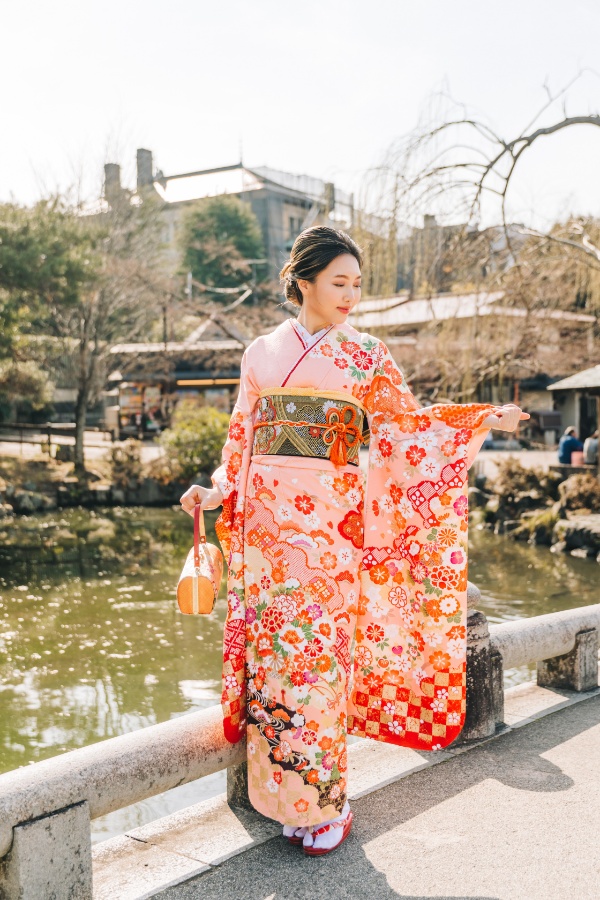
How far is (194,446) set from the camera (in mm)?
17516

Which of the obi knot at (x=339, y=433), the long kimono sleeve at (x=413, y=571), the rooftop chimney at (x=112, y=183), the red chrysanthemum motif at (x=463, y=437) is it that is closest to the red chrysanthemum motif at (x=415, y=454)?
the long kimono sleeve at (x=413, y=571)

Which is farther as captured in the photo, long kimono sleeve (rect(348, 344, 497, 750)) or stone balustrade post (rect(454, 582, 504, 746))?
stone balustrade post (rect(454, 582, 504, 746))

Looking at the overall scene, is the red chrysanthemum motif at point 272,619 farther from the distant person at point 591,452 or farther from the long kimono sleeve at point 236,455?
the distant person at point 591,452

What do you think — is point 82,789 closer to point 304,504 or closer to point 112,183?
point 304,504

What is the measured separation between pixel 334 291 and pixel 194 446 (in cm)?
1503

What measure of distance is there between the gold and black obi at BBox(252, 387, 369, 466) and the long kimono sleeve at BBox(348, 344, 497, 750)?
0.51 ft

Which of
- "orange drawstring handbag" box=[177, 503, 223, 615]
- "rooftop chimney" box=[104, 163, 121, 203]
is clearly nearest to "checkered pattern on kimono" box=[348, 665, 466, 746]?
"orange drawstring handbag" box=[177, 503, 223, 615]

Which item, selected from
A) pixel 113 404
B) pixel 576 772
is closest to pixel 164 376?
pixel 113 404

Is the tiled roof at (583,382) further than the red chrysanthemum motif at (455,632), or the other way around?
the tiled roof at (583,382)

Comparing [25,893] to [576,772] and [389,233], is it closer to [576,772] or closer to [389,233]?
[576,772]

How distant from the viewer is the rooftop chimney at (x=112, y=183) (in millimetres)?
20734

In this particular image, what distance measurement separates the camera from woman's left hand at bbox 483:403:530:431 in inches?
101

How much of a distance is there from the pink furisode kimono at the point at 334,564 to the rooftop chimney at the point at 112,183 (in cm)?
1955

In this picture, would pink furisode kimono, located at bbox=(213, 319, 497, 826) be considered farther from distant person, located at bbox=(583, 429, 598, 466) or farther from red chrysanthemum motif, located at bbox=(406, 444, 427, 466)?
distant person, located at bbox=(583, 429, 598, 466)
